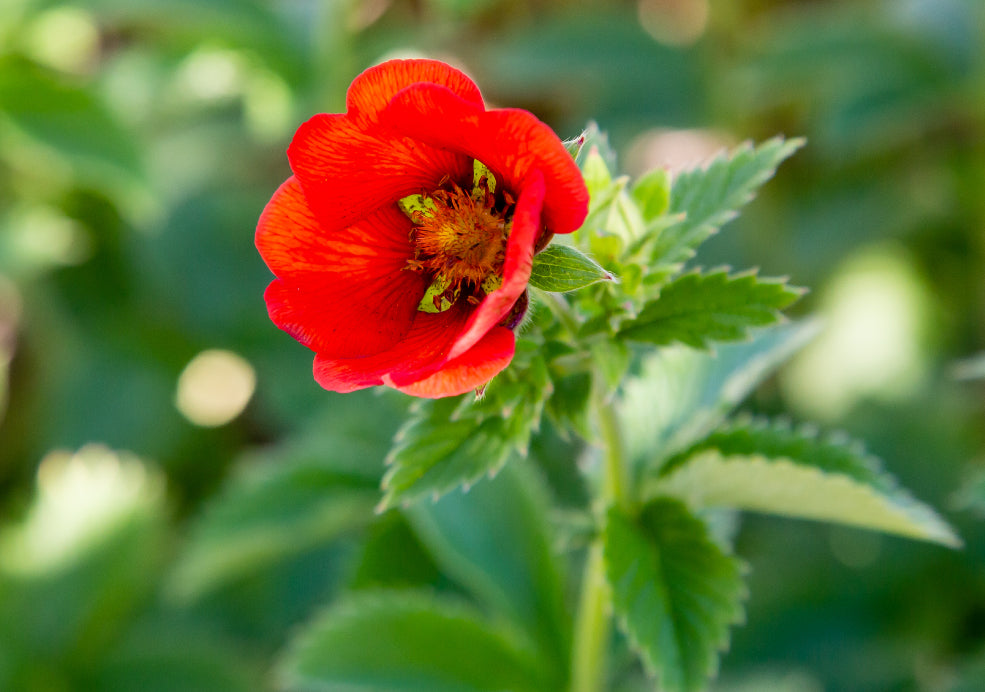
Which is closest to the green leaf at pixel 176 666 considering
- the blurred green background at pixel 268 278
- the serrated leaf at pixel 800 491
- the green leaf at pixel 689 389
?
the blurred green background at pixel 268 278

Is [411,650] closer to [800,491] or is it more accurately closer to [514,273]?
[800,491]

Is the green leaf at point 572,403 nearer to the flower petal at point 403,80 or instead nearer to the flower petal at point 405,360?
the flower petal at point 405,360

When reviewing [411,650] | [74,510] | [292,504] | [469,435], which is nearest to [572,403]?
[469,435]

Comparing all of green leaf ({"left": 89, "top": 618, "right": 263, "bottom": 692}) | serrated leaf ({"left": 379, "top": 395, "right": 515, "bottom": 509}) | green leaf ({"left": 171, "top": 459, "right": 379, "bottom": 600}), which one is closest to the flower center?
serrated leaf ({"left": 379, "top": 395, "right": 515, "bottom": 509})

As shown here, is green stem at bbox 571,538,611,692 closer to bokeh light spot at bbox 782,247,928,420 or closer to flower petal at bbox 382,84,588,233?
flower petal at bbox 382,84,588,233

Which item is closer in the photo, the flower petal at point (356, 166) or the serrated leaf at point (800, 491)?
the flower petal at point (356, 166)
